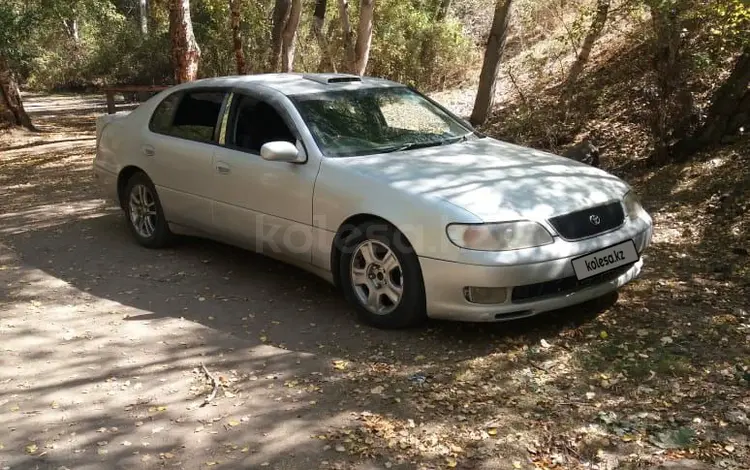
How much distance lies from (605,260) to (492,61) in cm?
820

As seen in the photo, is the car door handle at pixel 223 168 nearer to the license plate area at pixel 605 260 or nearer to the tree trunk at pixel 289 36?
the license plate area at pixel 605 260

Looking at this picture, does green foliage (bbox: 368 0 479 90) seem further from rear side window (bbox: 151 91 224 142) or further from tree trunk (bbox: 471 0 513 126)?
rear side window (bbox: 151 91 224 142)

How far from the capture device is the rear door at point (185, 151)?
6102 millimetres

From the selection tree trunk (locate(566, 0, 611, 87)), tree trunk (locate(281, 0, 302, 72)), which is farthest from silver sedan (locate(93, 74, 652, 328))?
tree trunk (locate(281, 0, 302, 72))

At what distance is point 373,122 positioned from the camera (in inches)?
226

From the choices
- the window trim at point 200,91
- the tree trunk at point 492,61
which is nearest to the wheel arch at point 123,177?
the window trim at point 200,91

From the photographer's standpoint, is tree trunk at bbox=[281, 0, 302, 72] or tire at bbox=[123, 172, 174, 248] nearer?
tire at bbox=[123, 172, 174, 248]

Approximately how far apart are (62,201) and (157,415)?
249 inches

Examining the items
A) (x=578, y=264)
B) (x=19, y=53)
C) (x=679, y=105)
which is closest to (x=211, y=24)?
(x=19, y=53)

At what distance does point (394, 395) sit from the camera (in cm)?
410

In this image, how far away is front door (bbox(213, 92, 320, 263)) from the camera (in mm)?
5305

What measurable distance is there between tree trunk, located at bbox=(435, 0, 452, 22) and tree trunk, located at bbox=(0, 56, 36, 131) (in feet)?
32.0

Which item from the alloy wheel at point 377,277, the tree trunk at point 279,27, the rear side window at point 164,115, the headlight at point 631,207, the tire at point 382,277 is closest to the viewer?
the tire at point 382,277

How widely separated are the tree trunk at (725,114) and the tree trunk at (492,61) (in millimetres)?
4264
